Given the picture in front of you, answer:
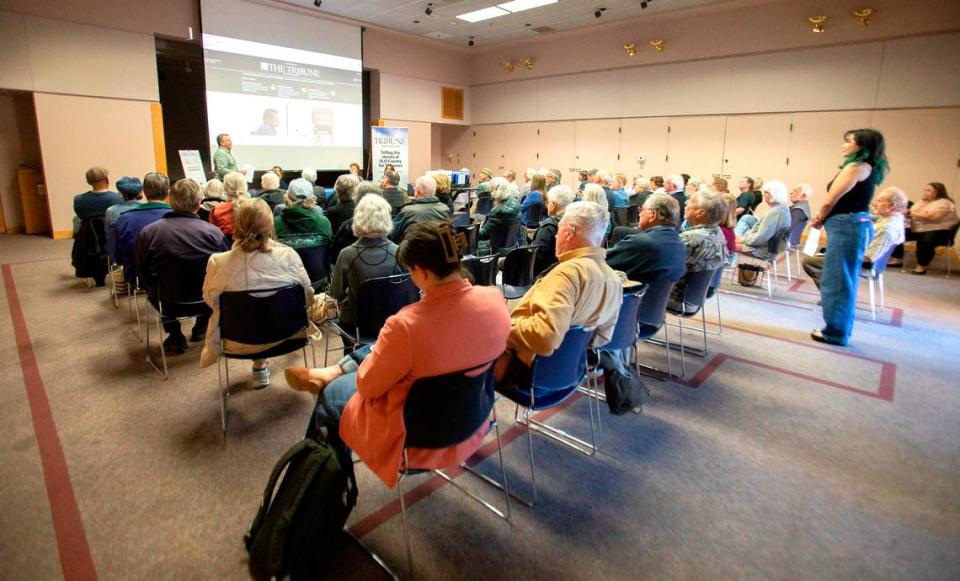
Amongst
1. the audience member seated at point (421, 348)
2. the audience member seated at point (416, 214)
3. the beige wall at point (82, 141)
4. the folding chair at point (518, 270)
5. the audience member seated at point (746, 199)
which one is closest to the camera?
the audience member seated at point (421, 348)

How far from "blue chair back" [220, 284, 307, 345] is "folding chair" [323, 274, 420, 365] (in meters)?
0.33

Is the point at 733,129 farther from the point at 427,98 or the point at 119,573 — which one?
the point at 119,573

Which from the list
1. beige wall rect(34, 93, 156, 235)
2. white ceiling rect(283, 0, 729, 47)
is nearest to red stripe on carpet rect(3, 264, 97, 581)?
beige wall rect(34, 93, 156, 235)

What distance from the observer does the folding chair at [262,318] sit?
2541 mm

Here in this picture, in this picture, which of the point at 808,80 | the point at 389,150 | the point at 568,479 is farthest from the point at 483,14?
the point at 568,479

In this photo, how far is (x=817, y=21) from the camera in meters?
8.43

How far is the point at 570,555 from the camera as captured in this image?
6.51ft

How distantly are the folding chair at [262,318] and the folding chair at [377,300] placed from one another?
0.32 meters

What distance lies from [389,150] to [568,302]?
9.93 m

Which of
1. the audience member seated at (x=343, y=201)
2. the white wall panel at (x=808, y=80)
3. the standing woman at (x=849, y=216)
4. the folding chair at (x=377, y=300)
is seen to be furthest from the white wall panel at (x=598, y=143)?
the folding chair at (x=377, y=300)

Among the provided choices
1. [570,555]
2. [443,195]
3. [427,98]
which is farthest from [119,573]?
[427,98]

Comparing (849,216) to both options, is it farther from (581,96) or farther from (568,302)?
(581,96)

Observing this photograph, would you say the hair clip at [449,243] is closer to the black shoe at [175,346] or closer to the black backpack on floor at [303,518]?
the black backpack on floor at [303,518]

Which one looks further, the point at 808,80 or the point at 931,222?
the point at 808,80
